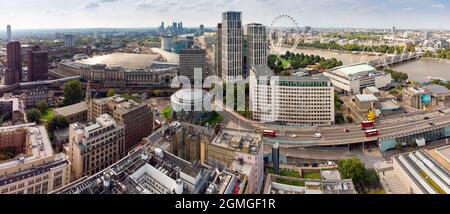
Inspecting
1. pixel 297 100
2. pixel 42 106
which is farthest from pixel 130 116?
pixel 42 106

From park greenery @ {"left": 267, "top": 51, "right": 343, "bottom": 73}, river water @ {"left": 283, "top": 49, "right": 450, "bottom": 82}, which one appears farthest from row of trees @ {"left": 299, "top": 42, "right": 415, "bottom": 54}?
park greenery @ {"left": 267, "top": 51, "right": 343, "bottom": 73}

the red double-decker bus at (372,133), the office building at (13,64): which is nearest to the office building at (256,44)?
the red double-decker bus at (372,133)

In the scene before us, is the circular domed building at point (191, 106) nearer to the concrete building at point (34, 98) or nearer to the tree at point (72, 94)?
the tree at point (72, 94)

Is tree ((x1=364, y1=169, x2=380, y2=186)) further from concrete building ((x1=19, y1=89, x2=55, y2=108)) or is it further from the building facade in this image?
the building facade

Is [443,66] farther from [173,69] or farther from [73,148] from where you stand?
[73,148]
